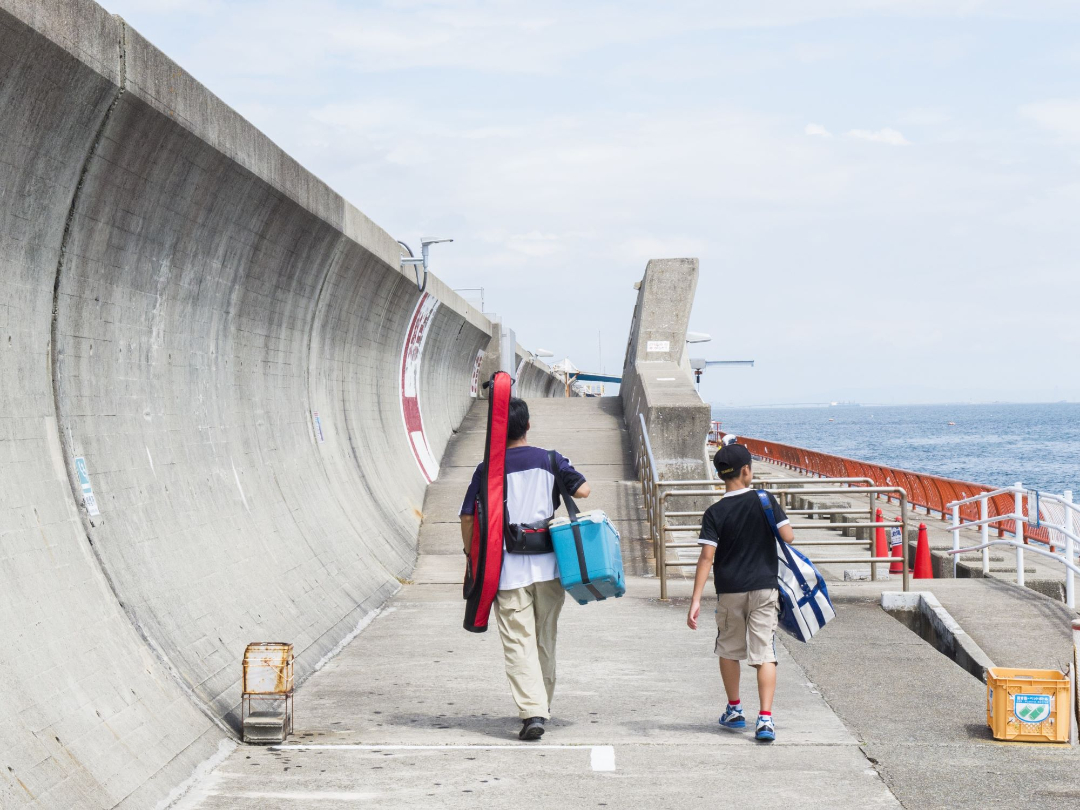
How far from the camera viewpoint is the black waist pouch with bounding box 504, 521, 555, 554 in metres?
6.18

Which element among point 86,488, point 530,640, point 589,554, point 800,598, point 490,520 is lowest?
point 530,640

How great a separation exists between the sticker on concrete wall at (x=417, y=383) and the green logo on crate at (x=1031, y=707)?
1019cm

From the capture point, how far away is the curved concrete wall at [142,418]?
4.76 m

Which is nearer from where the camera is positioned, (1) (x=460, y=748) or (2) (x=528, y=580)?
(1) (x=460, y=748)

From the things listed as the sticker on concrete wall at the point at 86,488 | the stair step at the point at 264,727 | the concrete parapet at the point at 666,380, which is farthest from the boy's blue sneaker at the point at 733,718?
the concrete parapet at the point at 666,380

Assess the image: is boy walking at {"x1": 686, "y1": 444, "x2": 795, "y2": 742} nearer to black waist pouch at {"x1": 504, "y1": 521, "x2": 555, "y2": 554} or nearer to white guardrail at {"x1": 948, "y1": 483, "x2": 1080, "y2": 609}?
black waist pouch at {"x1": 504, "y1": 521, "x2": 555, "y2": 554}

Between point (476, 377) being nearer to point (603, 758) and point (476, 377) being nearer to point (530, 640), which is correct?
point (530, 640)

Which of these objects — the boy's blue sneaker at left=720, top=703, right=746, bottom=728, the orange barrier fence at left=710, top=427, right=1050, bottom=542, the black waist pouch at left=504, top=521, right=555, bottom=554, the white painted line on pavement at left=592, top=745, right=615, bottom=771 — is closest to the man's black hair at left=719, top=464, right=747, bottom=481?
the black waist pouch at left=504, top=521, right=555, bottom=554

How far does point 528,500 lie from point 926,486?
23.2 meters

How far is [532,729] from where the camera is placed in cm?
599

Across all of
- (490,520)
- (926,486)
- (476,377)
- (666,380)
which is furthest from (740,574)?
(926,486)

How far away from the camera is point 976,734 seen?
6164 mm

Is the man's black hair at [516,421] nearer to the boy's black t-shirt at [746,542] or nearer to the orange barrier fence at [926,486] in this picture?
the boy's black t-shirt at [746,542]

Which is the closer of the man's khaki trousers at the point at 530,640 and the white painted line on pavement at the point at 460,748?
the white painted line on pavement at the point at 460,748
